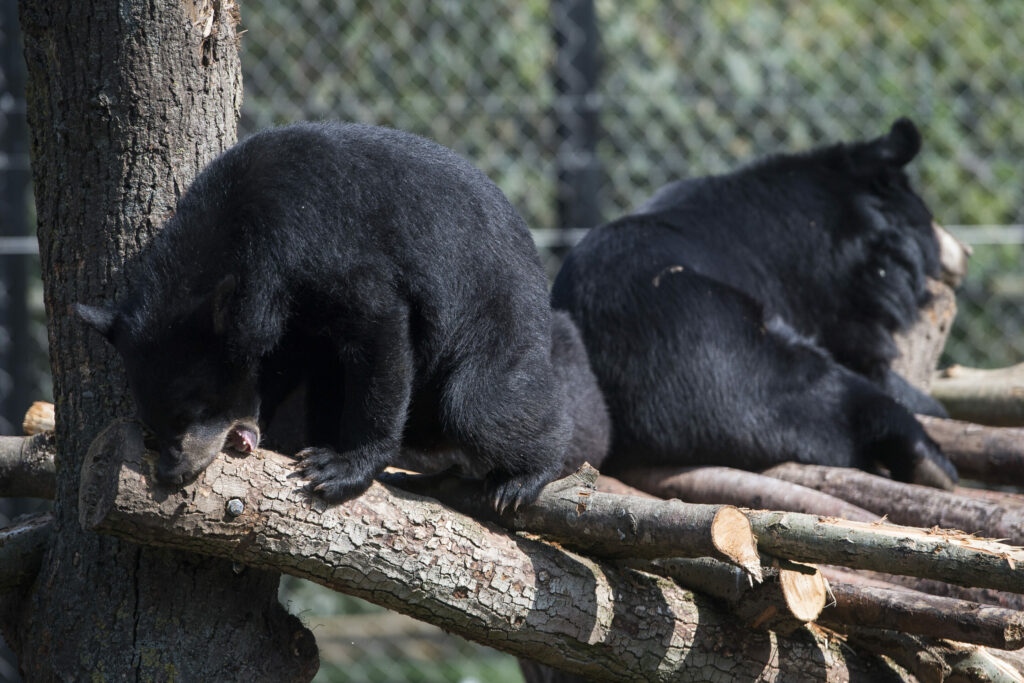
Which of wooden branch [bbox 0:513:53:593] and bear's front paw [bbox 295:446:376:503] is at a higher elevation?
bear's front paw [bbox 295:446:376:503]

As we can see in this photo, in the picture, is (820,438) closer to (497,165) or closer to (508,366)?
(508,366)

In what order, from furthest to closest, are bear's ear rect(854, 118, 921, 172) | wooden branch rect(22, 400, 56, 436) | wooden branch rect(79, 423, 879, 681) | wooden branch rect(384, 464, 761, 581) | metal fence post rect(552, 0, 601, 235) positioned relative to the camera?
metal fence post rect(552, 0, 601, 235) → bear's ear rect(854, 118, 921, 172) → wooden branch rect(22, 400, 56, 436) → wooden branch rect(384, 464, 761, 581) → wooden branch rect(79, 423, 879, 681)

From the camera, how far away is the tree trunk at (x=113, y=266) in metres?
2.45

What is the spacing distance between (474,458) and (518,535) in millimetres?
227

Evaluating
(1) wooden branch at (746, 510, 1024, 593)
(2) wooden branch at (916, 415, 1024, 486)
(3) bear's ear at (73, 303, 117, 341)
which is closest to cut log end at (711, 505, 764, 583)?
(1) wooden branch at (746, 510, 1024, 593)

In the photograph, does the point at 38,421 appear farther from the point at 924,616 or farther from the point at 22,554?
the point at 924,616

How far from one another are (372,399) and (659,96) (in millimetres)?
4392

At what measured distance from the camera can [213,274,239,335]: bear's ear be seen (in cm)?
236

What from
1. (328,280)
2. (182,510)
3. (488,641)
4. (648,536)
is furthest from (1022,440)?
(182,510)

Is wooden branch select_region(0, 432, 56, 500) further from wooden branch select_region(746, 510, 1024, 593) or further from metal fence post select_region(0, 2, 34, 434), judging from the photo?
metal fence post select_region(0, 2, 34, 434)

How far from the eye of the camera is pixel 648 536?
2.46m

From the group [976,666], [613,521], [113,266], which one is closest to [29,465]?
[113,266]

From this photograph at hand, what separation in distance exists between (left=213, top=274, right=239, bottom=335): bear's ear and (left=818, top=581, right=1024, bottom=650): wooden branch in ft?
5.48

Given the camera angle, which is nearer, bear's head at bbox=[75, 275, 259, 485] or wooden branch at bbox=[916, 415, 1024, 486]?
bear's head at bbox=[75, 275, 259, 485]
